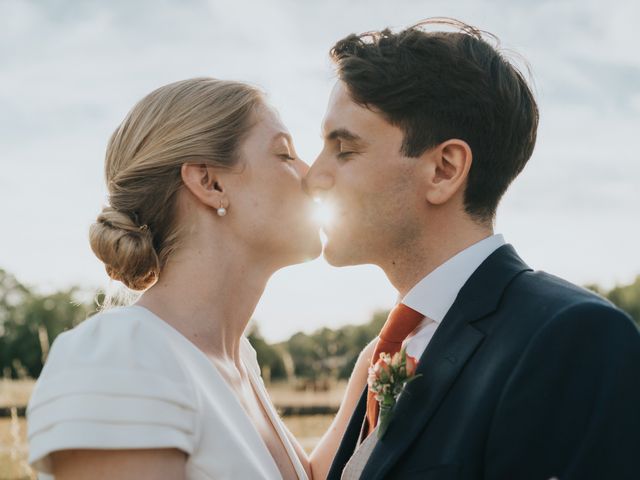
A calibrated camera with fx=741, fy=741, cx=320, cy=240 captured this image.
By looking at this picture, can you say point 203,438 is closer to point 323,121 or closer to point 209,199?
point 209,199

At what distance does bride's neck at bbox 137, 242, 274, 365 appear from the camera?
12.5 ft

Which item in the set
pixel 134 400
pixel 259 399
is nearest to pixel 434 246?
pixel 259 399

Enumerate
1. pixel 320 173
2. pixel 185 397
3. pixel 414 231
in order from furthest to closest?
pixel 320 173 < pixel 414 231 < pixel 185 397

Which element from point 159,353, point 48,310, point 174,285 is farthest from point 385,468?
point 48,310

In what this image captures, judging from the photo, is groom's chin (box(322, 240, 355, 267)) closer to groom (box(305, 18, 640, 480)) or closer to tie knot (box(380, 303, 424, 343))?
groom (box(305, 18, 640, 480))

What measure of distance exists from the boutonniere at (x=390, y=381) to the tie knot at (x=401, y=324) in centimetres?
38

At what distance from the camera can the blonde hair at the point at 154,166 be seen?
3.91m

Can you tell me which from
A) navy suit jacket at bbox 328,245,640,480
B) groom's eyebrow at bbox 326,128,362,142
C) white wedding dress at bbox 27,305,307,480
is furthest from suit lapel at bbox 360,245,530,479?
groom's eyebrow at bbox 326,128,362,142

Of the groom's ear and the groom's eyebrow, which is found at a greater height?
the groom's eyebrow

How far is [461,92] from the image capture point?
385 centimetres

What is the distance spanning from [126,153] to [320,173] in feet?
3.48

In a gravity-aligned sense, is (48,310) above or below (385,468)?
below

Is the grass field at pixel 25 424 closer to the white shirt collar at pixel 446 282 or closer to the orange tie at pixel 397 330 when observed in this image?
the orange tie at pixel 397 330

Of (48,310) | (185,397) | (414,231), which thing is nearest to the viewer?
(185,397)
